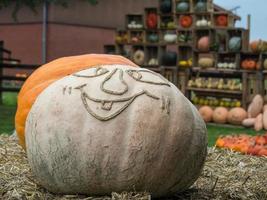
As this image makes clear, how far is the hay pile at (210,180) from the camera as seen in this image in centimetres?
327

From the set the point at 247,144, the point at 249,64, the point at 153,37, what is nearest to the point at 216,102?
the point at 249,64

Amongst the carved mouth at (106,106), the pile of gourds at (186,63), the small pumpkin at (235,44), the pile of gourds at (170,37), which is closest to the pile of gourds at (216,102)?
the pile of gourds at (186,63)

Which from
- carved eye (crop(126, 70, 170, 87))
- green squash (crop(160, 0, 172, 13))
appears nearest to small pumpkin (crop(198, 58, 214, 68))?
green squash (crop(160, 0, 172, 13))

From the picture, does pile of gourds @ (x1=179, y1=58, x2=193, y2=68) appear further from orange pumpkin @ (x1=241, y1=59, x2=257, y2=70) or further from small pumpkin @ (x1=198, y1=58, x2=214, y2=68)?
orange pumpkin @ (x1=241, y1=59, x2=257, y2=70)

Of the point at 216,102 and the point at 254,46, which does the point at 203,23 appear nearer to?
the point at 254,46

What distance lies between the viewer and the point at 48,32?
24.1 meters

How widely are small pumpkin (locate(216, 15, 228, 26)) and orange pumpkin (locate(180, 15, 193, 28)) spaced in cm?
65

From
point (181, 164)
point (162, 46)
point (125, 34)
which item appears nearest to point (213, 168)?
point (181, 164)

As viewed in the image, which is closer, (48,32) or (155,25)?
(155,25)

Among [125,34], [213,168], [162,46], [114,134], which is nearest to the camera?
[114,134]

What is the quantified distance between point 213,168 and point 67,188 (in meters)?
1.68

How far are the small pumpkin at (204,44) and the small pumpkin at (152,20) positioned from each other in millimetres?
1938

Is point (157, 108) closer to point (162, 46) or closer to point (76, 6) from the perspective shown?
point (162, 46)

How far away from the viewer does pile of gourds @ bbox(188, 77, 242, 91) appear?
12992 mm
